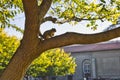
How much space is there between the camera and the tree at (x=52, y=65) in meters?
44.0

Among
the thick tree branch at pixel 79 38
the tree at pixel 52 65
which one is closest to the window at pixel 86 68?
the tree at pixel 52 65

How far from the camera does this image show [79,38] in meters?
7.12

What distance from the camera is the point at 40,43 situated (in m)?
7.31

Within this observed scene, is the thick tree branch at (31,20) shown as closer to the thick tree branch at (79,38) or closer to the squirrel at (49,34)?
the thick tree branch at (79,38)

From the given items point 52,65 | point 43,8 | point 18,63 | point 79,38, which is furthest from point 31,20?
point 52,65

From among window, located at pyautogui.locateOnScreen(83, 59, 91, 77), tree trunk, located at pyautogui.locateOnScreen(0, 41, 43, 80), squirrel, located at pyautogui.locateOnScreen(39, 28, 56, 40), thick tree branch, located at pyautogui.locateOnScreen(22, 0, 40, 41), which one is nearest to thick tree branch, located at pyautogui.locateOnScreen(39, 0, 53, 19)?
thick tree branch, located at pyautogui.locateOnScreen(22, 0, 40, 41)

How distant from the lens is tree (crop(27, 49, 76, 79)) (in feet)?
144

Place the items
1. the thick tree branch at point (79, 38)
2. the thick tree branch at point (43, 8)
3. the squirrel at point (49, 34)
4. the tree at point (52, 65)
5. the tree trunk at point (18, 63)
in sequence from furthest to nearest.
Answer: the tree at point (52, 65)
the squirrel at point (49, 34)
the thick tree branch at point (43, 8)
the tree trunk at point (18, 63)
the thick tree branch at point (79, 38)

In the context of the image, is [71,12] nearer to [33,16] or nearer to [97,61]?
[33,16]

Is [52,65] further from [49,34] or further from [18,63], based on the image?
[18,63]

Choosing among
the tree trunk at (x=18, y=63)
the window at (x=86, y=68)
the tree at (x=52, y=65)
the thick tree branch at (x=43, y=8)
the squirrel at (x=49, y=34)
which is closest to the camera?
the tree trunk at (x=18, y=63)

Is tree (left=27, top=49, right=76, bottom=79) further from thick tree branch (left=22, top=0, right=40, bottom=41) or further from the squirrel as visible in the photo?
thick tree branch (left=22, top=0, right=40, bottom=41)

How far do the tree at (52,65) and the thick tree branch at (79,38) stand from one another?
36072mm

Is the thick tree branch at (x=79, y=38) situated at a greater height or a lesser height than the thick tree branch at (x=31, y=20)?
lesser
